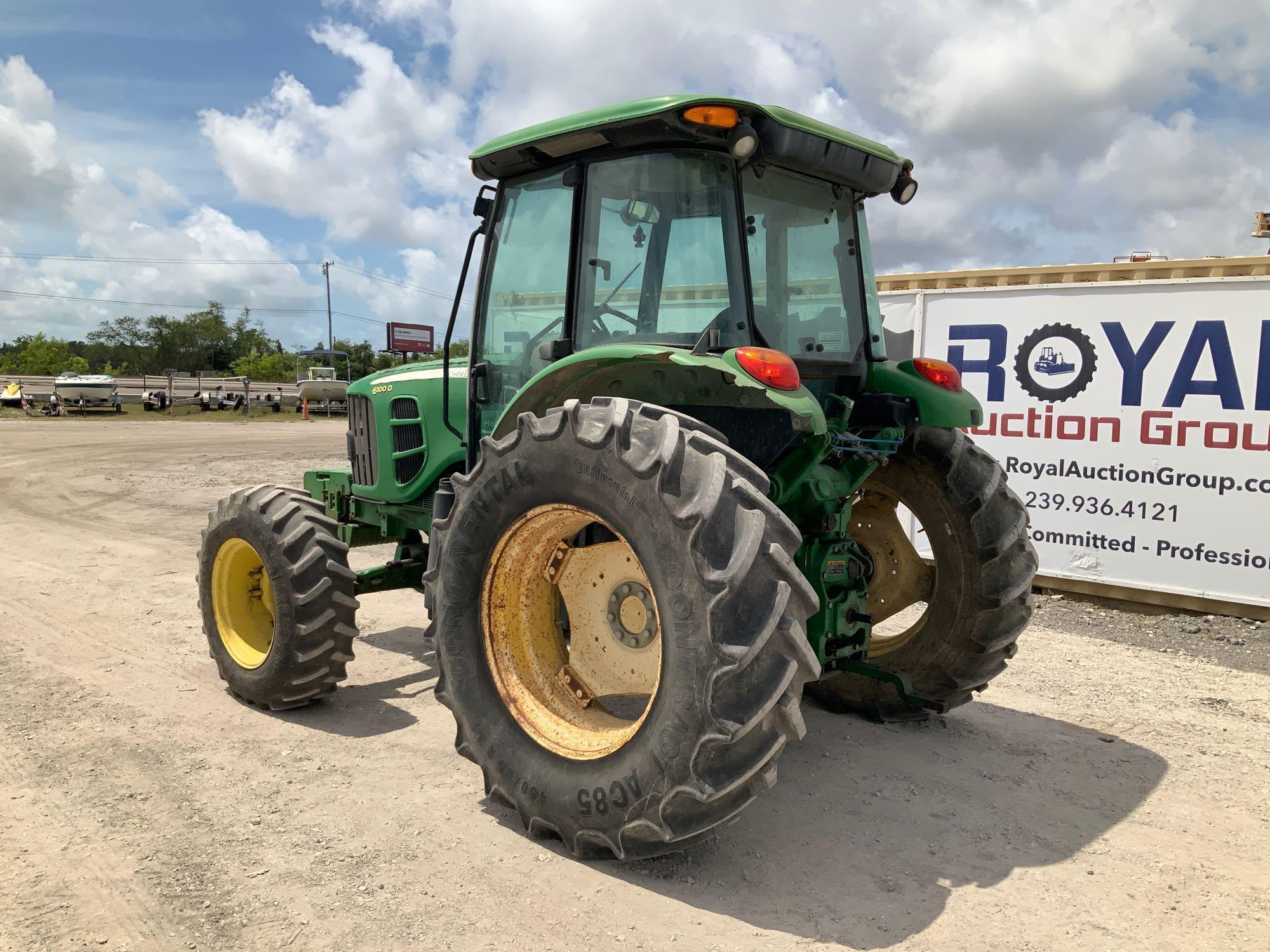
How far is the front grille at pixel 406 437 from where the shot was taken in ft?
16.9

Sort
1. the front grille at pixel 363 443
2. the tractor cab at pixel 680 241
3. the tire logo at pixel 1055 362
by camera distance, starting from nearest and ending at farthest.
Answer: the tractor cab at pixel 680 241 < the front grille at pixel 363 443 < the tire logo at pixel 1055 362

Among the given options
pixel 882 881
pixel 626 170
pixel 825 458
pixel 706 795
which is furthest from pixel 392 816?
pixel 626 170

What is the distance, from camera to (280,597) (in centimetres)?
464

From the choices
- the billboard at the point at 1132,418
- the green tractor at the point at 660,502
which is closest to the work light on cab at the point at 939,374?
the green tractor at the point at 660,502

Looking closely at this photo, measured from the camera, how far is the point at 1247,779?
418 centimetres

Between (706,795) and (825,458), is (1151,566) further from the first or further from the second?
(706,795)

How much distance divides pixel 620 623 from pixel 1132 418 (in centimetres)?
580

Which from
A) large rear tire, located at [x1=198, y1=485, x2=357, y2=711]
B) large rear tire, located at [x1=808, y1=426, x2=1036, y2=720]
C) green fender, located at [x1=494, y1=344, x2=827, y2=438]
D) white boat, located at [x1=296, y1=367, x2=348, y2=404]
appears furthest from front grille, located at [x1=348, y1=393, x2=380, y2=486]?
white boat, located at [x1=296, y1=367, x2=348, y2=404]

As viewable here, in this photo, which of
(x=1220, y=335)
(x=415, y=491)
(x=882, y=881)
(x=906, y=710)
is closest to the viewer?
(x=882, y=881)

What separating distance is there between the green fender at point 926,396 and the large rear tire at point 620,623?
1473 millimetres

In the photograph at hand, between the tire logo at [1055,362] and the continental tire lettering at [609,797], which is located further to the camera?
the tire logo at [1055,362]

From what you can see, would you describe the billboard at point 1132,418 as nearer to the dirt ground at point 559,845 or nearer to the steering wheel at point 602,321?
the dirt ground at point 559,845

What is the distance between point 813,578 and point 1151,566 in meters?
5.00

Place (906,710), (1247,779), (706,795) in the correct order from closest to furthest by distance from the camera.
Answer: (706,795), (1247,779), (906,710)
